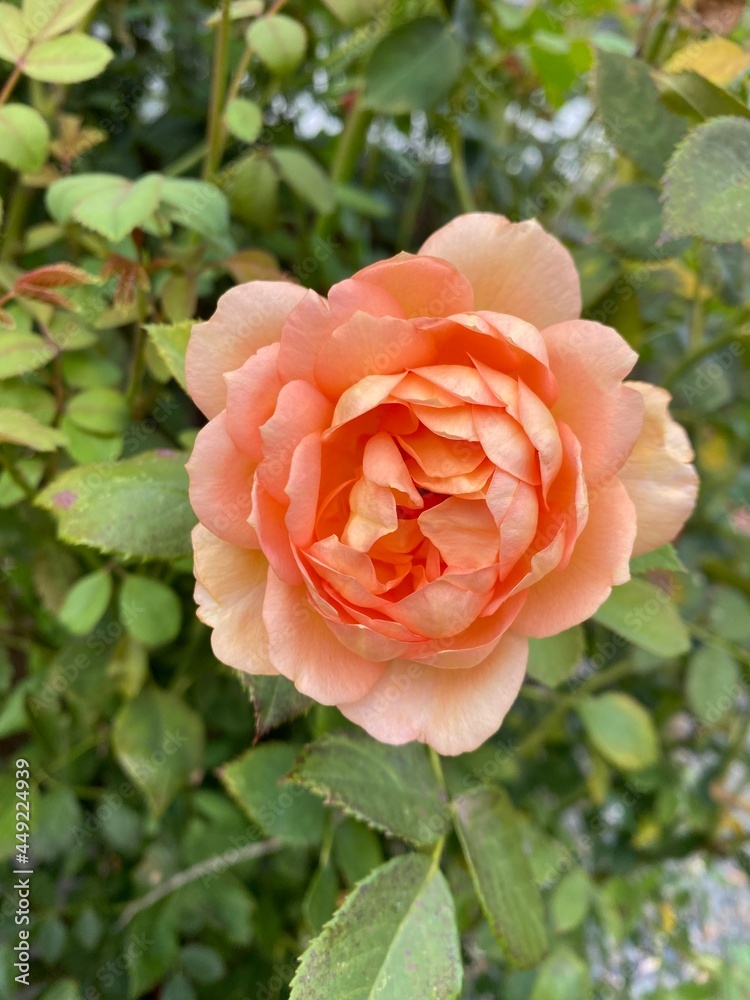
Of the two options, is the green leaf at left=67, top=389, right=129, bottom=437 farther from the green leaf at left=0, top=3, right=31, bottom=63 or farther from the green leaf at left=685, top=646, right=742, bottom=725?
the green leaf at left=685, top=646, right=742, bottom=725

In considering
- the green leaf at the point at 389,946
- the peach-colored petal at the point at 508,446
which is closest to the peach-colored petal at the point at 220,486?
the peach-colored petal at the point at 508,446

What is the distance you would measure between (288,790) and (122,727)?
5.2 inches

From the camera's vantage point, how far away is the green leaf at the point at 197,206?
0.43 m

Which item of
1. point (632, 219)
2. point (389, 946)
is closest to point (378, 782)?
point (389, 946)

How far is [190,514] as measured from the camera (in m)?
0.39

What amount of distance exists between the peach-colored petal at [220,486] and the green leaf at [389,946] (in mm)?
208

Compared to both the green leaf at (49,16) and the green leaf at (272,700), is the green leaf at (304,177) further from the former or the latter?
the green leaf at (272,700)

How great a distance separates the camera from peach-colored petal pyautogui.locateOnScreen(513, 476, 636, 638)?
311mm

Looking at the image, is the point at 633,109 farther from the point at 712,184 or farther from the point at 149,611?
the point at 149,611

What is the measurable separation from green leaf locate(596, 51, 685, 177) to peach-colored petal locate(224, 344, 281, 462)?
1.02 feet

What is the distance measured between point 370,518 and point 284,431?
0.20 ft

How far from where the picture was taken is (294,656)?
31cm

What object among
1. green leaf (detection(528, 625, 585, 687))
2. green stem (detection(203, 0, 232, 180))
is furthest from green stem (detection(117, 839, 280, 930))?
green stem (detection(203, 0, 232, 180))

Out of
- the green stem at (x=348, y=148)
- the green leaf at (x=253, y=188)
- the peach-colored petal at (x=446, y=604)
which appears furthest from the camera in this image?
the green stem at (x=348, y=148)
